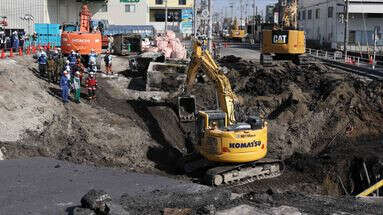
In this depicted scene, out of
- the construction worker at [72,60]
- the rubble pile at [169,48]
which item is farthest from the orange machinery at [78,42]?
the rubble pile at [169,48]

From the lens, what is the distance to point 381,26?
7538 cm

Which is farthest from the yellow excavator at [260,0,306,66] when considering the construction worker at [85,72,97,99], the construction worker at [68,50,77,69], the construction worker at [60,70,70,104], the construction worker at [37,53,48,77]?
the construction worker at [60,70,70,104]

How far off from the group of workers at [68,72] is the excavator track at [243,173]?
31.9ft

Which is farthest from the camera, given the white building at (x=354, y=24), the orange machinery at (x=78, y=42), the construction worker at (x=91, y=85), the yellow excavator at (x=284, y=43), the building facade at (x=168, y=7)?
the building facade at (x=168, y=7)

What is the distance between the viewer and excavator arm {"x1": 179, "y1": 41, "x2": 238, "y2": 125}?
21234mm

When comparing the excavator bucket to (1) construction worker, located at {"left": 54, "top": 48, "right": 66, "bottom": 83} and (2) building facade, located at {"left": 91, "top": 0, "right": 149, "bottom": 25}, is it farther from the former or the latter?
(2) building facade, located at {"left": 91, "top": 0, "right": 149, "bottom": 25}

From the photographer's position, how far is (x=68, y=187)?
16.9 metres

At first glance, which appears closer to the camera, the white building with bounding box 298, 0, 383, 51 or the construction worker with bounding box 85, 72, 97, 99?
the construction worker with bounding box 85, 72, 97, 99

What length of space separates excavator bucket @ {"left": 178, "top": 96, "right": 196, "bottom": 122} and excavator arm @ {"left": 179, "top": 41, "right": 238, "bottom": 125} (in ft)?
5.65

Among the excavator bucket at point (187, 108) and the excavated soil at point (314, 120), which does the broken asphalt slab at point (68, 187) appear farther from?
the excavator bucket at point (187, 108)

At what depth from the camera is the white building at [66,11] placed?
5997cm

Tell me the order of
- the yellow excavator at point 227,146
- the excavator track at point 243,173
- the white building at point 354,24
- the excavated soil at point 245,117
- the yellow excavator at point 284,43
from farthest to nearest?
the white building at point 354,24 < the yellow excavator at point 284,43 < the excavated soil at point 245,117 < the excavator track at point 243,173 < the yellow excavator at point 227,146

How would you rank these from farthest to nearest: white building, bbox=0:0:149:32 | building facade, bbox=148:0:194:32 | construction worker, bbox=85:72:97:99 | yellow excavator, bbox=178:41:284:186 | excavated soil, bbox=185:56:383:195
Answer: building facade, bbox=148:0:194:32, white building, bbox=0:0:149:32, construction worker, bbox=85:72:97:99, excavated soil, bbox=185:56:383:195, yellow excavator, bbox=178:41:284:186

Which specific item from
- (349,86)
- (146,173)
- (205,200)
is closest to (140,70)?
(349,86)
